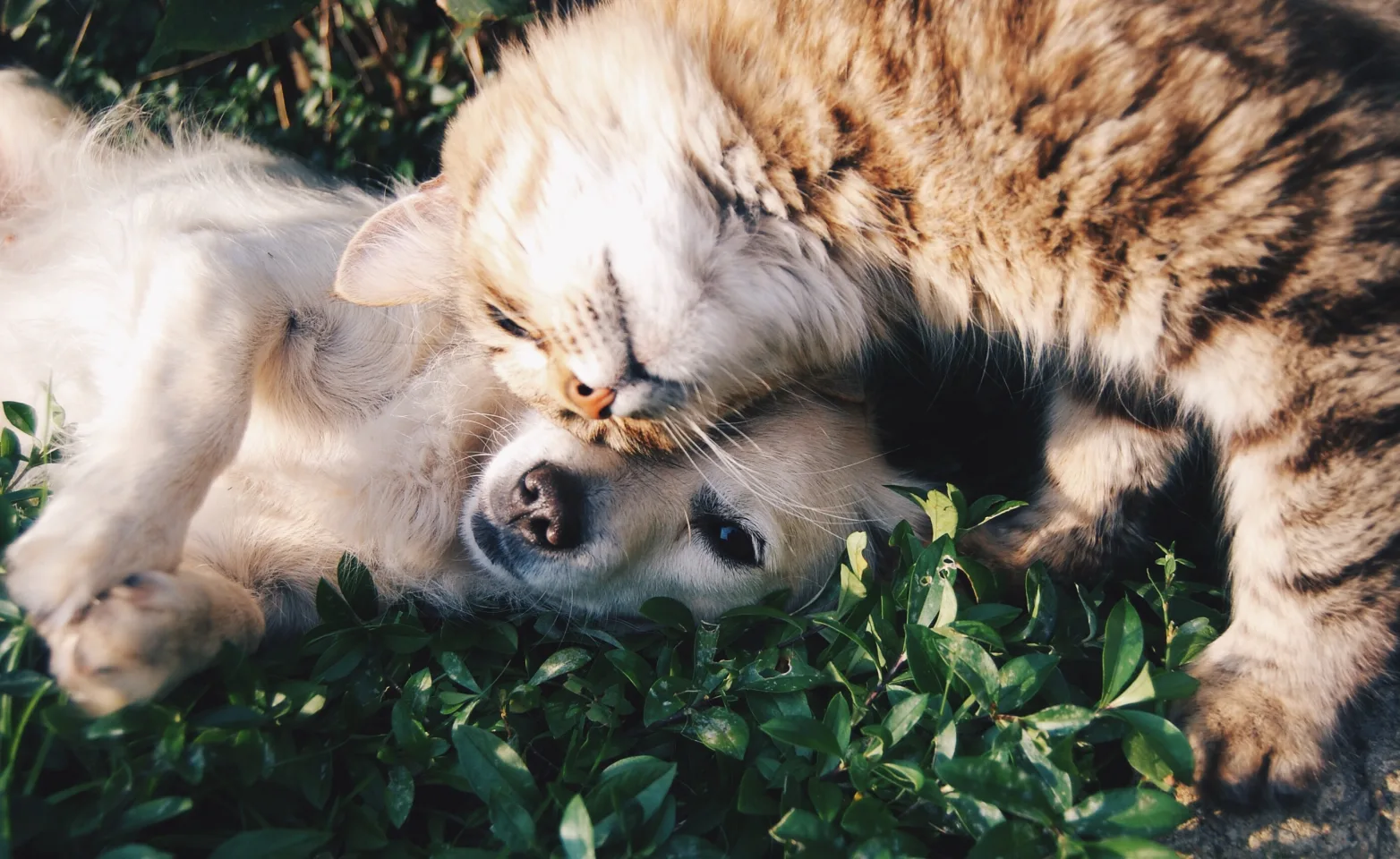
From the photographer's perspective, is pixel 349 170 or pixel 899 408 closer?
pixel 899 408

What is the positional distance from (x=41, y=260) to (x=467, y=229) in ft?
5.59

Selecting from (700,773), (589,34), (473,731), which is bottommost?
(700,773)

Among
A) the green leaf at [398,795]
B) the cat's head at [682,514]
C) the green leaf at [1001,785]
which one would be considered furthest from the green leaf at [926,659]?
the green leaf at [398,795]

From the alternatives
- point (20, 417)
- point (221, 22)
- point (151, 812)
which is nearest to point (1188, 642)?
point (151, 812)

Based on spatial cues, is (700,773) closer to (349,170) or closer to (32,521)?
(32,521)

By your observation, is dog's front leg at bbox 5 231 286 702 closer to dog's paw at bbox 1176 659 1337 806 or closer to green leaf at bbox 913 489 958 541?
green leaf at bbox 913 489 958 541

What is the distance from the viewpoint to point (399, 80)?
390cm

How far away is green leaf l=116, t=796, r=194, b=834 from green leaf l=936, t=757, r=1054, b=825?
1224 millimetres

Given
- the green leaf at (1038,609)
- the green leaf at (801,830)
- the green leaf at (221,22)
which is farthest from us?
the green leaf at (221,22)

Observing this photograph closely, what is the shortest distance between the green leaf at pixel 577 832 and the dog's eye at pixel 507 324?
0.99m

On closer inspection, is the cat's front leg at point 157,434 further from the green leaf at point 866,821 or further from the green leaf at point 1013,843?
the green leaf at point 1013,843

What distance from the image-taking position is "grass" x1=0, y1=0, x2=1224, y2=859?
1.71 m

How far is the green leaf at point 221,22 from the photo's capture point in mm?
2768

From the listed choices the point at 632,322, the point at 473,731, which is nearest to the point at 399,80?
the point at 632,322
